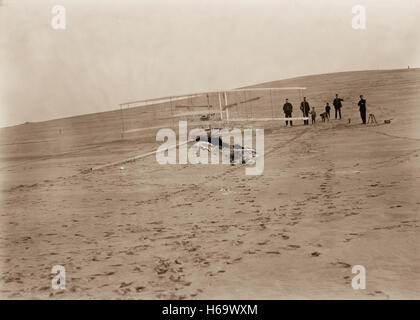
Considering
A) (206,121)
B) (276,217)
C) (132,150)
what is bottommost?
(276,217)

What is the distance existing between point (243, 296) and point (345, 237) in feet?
7.63

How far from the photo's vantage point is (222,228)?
7.26 m

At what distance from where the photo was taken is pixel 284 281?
4934 mm

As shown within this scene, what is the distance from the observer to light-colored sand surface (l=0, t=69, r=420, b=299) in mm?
4988

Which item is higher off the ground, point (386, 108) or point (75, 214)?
point (386, 108)

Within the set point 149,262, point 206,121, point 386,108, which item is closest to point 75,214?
point 149,262

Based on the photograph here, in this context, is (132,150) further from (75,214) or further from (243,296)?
(243,296)

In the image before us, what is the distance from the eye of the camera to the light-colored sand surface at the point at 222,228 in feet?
16.4

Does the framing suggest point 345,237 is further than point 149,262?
Yes
